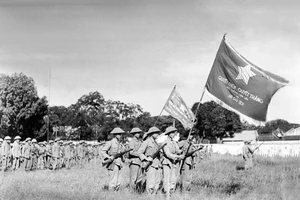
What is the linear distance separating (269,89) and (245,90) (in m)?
0.62

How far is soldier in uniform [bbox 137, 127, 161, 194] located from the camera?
39.0 feet

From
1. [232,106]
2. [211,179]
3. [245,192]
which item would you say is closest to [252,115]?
[232,106]

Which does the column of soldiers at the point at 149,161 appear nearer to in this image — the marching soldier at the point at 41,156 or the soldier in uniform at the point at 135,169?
the soldier in uniform at the point at 135,169

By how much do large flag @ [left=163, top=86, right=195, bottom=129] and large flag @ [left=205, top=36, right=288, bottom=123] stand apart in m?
1.48

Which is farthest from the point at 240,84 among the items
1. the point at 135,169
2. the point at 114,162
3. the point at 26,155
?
the point at 26,155

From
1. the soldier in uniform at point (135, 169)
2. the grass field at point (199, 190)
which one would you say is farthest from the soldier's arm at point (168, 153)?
the soldier in uniform at point (135, 169)

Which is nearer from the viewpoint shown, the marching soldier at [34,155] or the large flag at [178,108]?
the large flag at [178,108]

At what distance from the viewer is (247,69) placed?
11570 millimetres

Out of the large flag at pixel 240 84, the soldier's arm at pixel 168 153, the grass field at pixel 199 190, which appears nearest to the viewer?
the grass field at pixel 199 190

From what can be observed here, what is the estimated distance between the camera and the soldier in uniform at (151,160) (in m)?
11.9

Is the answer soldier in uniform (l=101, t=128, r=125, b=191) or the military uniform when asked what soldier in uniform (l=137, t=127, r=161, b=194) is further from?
soldier in uniform (l=101, t=128, r=125, b=191)

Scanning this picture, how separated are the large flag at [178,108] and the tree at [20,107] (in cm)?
4585

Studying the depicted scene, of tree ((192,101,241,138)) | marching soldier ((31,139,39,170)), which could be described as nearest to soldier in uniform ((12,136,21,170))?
marching soldier ((31,139,39,170))

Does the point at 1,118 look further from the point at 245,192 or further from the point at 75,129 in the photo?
the point at 245,192
